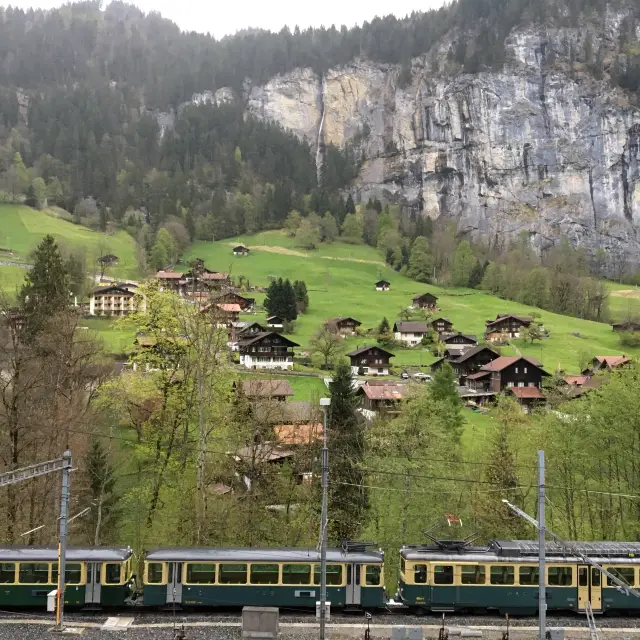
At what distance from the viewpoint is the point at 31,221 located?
155 meters

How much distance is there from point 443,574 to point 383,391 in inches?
1467

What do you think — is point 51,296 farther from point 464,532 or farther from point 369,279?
point 369,279

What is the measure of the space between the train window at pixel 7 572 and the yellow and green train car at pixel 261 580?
452 cm

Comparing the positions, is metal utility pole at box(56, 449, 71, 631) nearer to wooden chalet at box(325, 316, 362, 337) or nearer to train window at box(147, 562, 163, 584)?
train window at box(147, 562, 163, 584)

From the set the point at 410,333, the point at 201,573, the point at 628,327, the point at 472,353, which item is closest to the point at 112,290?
the point at 410,333

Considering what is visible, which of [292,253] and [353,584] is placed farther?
[292,253]

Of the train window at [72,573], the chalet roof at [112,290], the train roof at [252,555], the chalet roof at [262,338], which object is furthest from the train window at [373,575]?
the chalet roof at [112,290]

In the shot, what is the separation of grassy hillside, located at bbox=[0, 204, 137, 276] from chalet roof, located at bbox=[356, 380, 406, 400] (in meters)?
77.6

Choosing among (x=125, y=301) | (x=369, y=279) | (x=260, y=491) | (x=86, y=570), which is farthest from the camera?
(x=369, y=279)

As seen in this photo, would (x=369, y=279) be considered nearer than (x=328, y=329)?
No

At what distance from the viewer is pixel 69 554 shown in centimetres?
2255

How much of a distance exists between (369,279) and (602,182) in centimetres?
9836

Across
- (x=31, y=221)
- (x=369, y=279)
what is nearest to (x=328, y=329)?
(x=369, y=279)

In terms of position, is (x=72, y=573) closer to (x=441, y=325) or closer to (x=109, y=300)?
(x=441, y=325)
